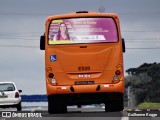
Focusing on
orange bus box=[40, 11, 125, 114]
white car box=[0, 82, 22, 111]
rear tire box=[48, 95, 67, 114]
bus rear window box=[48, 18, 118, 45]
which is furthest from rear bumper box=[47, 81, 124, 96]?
white car box=[0, 82, 22, 111]

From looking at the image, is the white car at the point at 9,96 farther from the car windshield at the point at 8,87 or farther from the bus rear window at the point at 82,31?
the bus rear window at the point at 82,31

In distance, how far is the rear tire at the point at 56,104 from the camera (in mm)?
22614

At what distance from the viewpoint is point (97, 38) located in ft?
72.0

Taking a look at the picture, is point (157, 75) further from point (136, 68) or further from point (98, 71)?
point (98, 71)

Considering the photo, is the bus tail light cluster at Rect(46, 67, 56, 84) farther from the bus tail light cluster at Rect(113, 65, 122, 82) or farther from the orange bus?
the bus tail light cluster at Rect(113, 65, 122, 82)

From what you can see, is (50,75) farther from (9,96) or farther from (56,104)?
(9,96)

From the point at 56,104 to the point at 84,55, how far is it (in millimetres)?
2223

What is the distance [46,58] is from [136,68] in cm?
11625

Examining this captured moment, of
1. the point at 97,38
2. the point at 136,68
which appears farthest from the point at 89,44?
the point at 136,68

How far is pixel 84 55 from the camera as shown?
22125 mm

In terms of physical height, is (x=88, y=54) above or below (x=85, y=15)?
below

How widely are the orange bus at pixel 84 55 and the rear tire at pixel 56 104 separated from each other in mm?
301

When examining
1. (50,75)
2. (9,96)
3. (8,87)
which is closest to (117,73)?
(50,75)

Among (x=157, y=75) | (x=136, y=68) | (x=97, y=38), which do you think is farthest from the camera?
(x=136, y=68)
